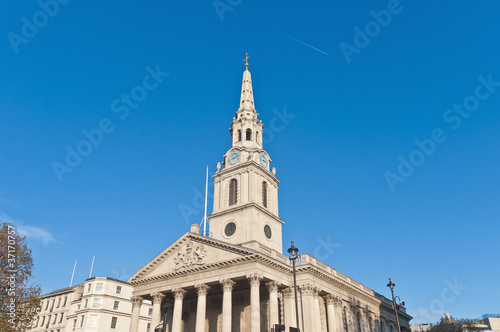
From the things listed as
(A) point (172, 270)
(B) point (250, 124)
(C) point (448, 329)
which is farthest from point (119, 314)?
(C) point (448, 329)

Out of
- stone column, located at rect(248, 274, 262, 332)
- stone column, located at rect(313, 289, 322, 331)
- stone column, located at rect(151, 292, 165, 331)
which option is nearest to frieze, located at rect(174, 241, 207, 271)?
stone column, located at rect(151, 292, 165, 331)

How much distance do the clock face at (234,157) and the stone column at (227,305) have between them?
19287mm

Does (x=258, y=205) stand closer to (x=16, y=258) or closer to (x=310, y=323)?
(x=310, y=323)

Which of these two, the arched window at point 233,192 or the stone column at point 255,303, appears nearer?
the stone column at point 255,303

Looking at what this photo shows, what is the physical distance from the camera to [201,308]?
40.8 m

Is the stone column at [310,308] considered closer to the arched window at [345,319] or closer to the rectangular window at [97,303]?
the arched window at [345,319]

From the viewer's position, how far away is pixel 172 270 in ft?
149

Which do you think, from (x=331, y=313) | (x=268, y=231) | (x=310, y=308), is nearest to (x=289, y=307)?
(x=310, y=308)

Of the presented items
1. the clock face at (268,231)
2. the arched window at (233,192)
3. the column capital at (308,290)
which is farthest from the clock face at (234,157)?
the column capital at (308,290)

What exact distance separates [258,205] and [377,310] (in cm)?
2365

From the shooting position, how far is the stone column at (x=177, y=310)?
42.0 meters

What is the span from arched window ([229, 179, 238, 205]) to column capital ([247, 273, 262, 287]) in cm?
1470

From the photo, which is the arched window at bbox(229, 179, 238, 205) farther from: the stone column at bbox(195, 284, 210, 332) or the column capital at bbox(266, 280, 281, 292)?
the column capital at bbox(266, 280, 281, 292)

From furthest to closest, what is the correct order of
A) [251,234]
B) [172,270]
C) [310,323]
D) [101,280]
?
1. [101,280]
2. [251,234]
3. [172,270]
4. [310,323]
